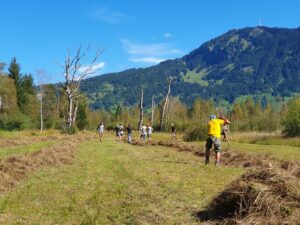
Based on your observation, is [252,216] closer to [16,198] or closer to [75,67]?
[16,198]

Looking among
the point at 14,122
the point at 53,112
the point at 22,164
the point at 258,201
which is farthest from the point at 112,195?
the point at 53,112

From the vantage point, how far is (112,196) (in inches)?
489

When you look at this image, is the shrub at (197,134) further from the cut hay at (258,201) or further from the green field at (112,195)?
the cut hay at (258,201)

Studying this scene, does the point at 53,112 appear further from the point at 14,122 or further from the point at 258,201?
the point at 258,201

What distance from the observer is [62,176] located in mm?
16703

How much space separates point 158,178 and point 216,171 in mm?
3053

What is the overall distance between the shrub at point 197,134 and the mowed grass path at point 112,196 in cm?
3238

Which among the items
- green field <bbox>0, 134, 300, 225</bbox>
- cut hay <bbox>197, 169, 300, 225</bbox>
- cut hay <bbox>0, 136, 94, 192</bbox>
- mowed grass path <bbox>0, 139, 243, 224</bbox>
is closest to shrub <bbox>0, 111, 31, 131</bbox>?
cut hay <bbox>0, 136, 94, 192</bbox>

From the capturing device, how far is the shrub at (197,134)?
167 feet

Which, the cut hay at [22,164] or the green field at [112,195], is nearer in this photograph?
the green field at [112,195]

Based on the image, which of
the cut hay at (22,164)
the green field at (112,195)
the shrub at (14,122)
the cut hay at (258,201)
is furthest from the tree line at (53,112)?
the cut hay at (258,201)

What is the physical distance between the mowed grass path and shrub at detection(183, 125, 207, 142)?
3238 cm

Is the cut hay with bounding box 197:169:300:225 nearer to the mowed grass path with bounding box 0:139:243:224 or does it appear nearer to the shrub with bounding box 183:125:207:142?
the mowed grass path with bounding box 0:139:243:224

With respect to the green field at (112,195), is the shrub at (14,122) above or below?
above
